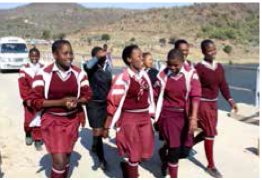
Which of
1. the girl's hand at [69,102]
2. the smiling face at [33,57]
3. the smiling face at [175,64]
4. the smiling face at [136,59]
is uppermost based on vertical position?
the smiling face at [136,59]

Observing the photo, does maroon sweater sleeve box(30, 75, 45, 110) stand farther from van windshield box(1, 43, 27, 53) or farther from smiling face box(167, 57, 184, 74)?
van windshield box(1, 43, 27, 53)

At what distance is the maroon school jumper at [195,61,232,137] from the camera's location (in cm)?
578

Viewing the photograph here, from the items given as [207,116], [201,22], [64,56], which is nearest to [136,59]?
[64,56]

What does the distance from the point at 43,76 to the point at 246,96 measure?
16.6 metres

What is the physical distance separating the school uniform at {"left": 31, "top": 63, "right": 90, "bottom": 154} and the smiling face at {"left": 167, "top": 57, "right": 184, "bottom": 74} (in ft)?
3.38

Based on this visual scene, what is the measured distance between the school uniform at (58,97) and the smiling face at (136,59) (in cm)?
57

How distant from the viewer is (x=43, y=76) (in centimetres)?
461

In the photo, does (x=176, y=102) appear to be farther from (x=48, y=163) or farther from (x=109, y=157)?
(x=48, y=163)

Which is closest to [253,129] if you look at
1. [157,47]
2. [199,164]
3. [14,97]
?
[199,164]

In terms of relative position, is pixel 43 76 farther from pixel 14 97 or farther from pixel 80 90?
pixel 14 97

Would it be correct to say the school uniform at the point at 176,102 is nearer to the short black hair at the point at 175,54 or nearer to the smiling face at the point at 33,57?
the short black hair at the point at 175,54

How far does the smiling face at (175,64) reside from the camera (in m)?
5.19

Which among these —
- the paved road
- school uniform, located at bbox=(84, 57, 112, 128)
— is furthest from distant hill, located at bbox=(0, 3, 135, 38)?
school uniform, located at bbox=(84, 57, 112, 128)

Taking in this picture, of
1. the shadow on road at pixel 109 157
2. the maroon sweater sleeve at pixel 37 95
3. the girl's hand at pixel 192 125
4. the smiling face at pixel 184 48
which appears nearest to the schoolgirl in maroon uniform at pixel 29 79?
the shadow on road at pixel 109 157
